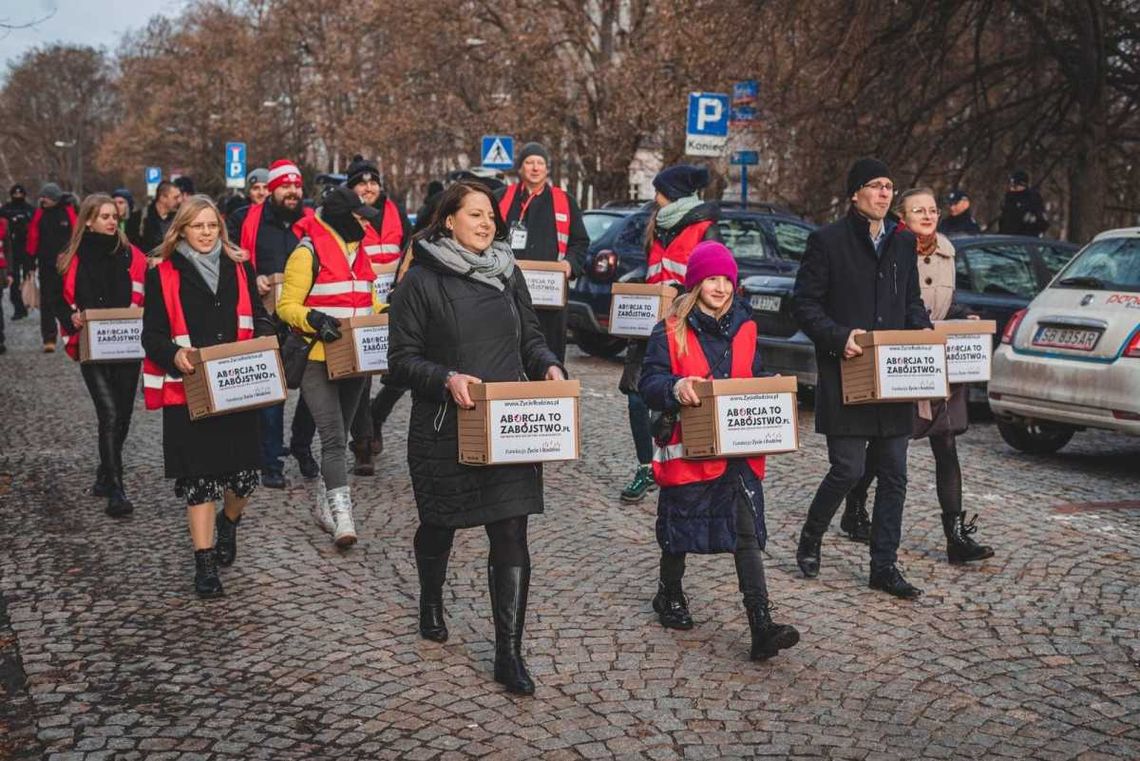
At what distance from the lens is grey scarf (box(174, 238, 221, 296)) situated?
22.2 ft

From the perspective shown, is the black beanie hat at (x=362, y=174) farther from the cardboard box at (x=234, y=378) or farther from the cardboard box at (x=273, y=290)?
the cardboard box at (x=234, y=378)

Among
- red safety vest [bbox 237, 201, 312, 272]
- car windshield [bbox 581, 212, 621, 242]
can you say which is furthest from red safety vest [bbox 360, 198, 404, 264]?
car windshield [bbox 581, 212, 621, 242]

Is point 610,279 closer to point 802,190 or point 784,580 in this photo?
point 802,190

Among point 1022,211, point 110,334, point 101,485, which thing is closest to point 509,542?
point 110,334

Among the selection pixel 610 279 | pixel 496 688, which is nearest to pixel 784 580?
pixel 496 688

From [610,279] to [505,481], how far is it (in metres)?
10.2

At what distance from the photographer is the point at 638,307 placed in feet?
27.5

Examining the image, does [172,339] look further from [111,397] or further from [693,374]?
[693,374]

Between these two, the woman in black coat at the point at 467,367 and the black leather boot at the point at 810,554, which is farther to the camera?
the black leather boot at the point at 810,554

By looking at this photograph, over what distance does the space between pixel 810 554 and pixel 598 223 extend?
32.6ft

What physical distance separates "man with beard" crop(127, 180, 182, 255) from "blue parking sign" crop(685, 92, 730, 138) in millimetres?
7666

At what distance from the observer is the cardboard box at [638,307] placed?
27.1 feet

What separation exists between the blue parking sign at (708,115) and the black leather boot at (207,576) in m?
14.1

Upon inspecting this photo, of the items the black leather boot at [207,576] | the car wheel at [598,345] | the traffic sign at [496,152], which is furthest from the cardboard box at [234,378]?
the traffic sign at [496,152]
